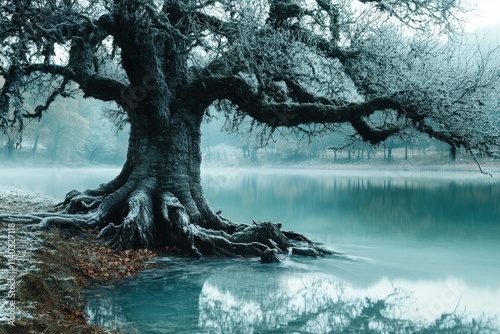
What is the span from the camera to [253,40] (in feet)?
46.3

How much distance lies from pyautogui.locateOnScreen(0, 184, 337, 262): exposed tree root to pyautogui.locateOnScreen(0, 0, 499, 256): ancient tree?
40 mm

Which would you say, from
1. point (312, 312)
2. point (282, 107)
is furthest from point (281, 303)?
point (282, 107)

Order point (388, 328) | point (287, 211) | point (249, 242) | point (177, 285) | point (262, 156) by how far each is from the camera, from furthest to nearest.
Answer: point (262, 156) < point (287, 211) < point (249, 242) < point (177, 285) < point (388, 328)

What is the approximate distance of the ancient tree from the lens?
13.9 metres

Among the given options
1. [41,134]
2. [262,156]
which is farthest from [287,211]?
[262,156]

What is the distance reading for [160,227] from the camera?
1507cm

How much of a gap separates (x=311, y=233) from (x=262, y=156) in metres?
90.1

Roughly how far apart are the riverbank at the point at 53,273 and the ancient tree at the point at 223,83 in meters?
0.94

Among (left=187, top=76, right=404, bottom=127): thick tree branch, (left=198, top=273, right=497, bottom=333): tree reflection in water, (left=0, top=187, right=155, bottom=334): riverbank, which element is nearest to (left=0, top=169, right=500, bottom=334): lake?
(left=198, top=273, right=497, bottom=333): tree reflection in water

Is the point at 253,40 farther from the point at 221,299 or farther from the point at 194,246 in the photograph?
the point at 221,299

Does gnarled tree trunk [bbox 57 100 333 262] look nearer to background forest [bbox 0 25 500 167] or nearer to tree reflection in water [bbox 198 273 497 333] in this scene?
tree reflection in water [bbox 198 273 497 333]

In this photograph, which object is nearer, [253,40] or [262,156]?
[253,40]

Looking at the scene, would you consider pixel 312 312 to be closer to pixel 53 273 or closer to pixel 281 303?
pixel 281 303

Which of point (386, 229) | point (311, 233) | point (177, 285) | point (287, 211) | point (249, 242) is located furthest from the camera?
point (287, 211)
